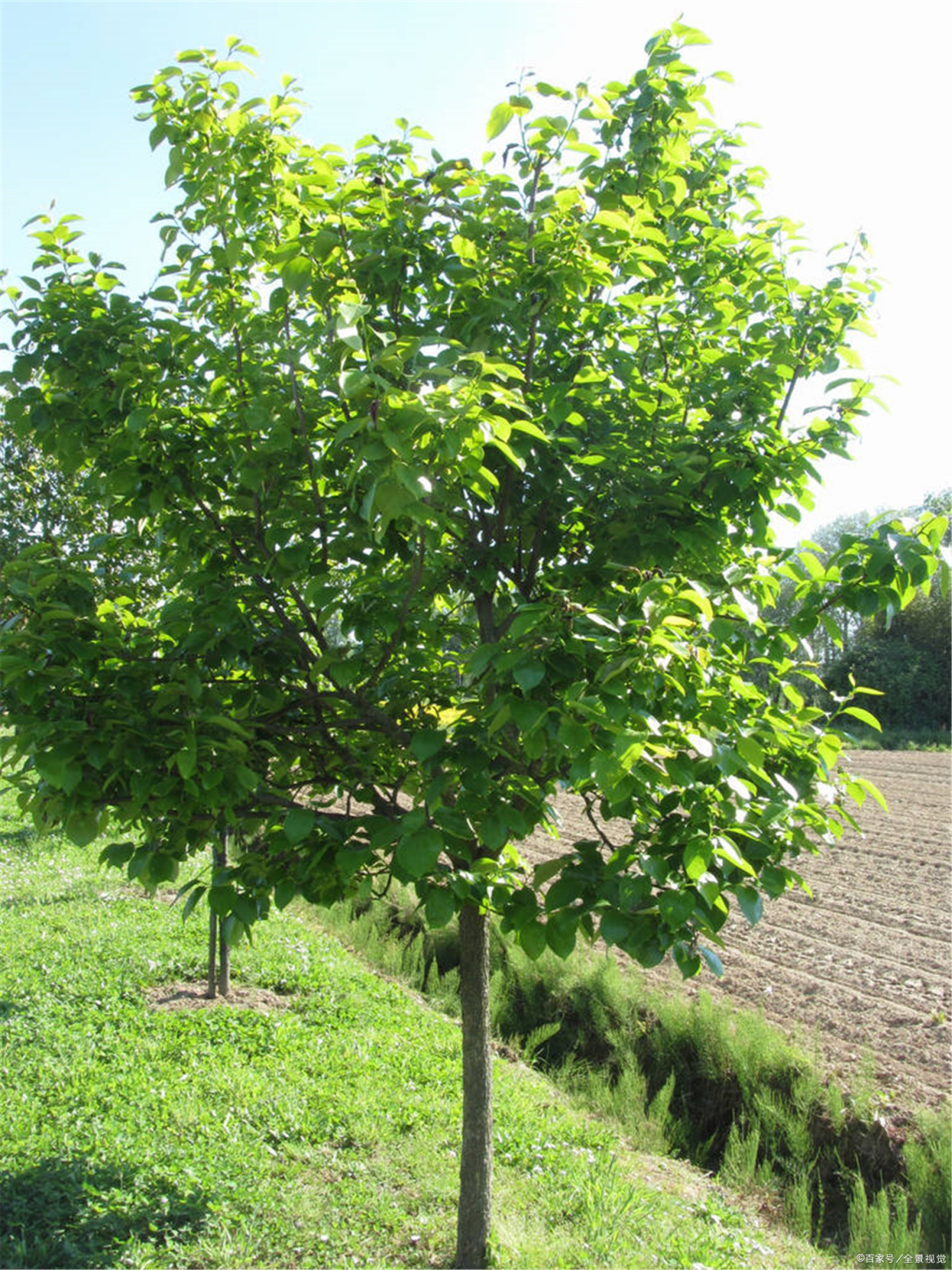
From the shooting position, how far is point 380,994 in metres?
6.42

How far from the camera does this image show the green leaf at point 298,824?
2.30 metres

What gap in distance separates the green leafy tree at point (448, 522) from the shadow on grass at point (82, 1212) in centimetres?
180

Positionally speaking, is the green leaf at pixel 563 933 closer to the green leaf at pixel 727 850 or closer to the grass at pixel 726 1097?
the green leaf at pixel 727 850

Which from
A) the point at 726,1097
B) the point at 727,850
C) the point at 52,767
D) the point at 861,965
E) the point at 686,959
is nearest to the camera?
the point at 727,850

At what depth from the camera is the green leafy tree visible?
2.16 m

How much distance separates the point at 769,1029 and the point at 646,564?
414 centimetres

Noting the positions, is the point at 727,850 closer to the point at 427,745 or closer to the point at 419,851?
the point at 419,851

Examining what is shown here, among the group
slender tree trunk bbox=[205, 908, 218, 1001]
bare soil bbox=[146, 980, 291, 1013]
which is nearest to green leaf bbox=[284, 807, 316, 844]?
slender tree trunk bbox=[205, 908, 218, 1001]

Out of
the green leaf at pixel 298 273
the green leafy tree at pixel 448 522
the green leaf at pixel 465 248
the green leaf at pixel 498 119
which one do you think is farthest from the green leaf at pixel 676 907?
the green leaf at pixel 498 119

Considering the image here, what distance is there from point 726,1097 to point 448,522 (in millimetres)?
4820

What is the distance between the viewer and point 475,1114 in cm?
344

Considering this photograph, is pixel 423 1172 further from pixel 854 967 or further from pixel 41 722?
pixel 854 967

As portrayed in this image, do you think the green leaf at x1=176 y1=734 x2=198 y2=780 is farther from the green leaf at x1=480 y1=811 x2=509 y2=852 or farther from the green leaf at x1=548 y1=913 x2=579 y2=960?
the green leaf at x1=548 y1=913 x2=579 y2=960

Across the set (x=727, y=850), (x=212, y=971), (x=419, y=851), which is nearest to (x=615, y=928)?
(x=727, y=850)
